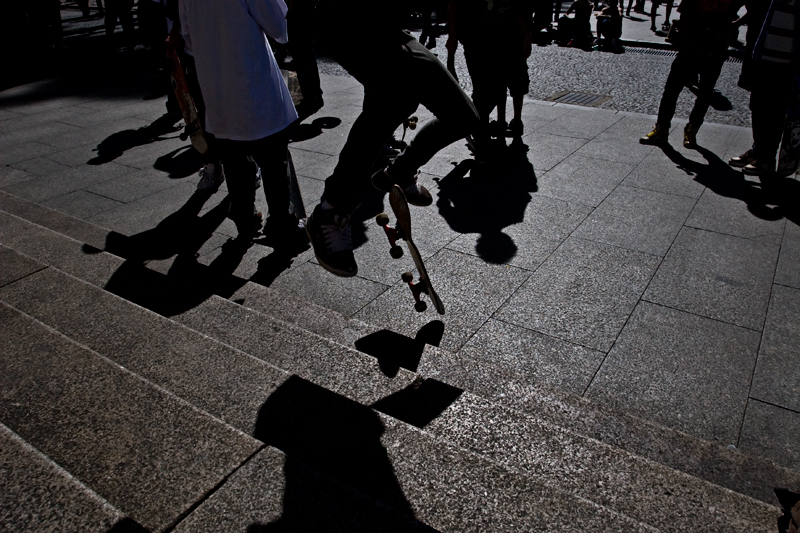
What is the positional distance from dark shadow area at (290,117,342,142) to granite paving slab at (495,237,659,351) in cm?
384

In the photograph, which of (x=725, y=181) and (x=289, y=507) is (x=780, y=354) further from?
(x=725, y=181)

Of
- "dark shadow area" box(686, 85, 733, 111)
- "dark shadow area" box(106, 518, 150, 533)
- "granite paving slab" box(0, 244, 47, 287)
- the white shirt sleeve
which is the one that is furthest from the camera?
"dark shadow area" box(686, 85, 733, 111)

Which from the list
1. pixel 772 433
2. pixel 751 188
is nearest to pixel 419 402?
pixel 772 433

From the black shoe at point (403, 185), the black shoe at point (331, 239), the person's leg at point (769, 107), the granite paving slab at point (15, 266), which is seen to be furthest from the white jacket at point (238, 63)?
the person's leg at point (769, 107)

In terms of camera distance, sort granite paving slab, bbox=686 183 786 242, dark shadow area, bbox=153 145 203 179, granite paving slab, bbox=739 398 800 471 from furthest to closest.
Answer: dark shadow area, bbox=153 145 203 179 → granite paving slab, bbox=686 183 786 242 → granite paving slab, bbox=739 398 800 471

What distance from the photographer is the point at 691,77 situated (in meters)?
6.63

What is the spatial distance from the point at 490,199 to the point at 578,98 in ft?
15.1

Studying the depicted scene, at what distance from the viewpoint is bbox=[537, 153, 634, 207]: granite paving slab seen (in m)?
5.40

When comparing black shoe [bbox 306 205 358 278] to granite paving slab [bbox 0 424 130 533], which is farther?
black shoe [bbox 306 205 358 278]

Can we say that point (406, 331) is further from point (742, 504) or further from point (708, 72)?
point (708, 72)

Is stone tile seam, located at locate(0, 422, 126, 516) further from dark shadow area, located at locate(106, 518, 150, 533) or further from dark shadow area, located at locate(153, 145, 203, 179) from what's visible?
dark shadow area, located at locate(153, 145, 203, 179)

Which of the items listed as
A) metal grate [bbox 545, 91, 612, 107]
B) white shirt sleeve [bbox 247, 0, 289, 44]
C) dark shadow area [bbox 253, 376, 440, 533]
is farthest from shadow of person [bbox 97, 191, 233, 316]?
metal grate [bbox 545, 91, 612, 107]

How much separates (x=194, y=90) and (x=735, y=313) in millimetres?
4157

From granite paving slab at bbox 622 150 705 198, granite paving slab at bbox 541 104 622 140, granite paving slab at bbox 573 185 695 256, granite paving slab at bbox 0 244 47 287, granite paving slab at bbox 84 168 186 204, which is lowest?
granite paving slab at bbox 84 168 186 204
